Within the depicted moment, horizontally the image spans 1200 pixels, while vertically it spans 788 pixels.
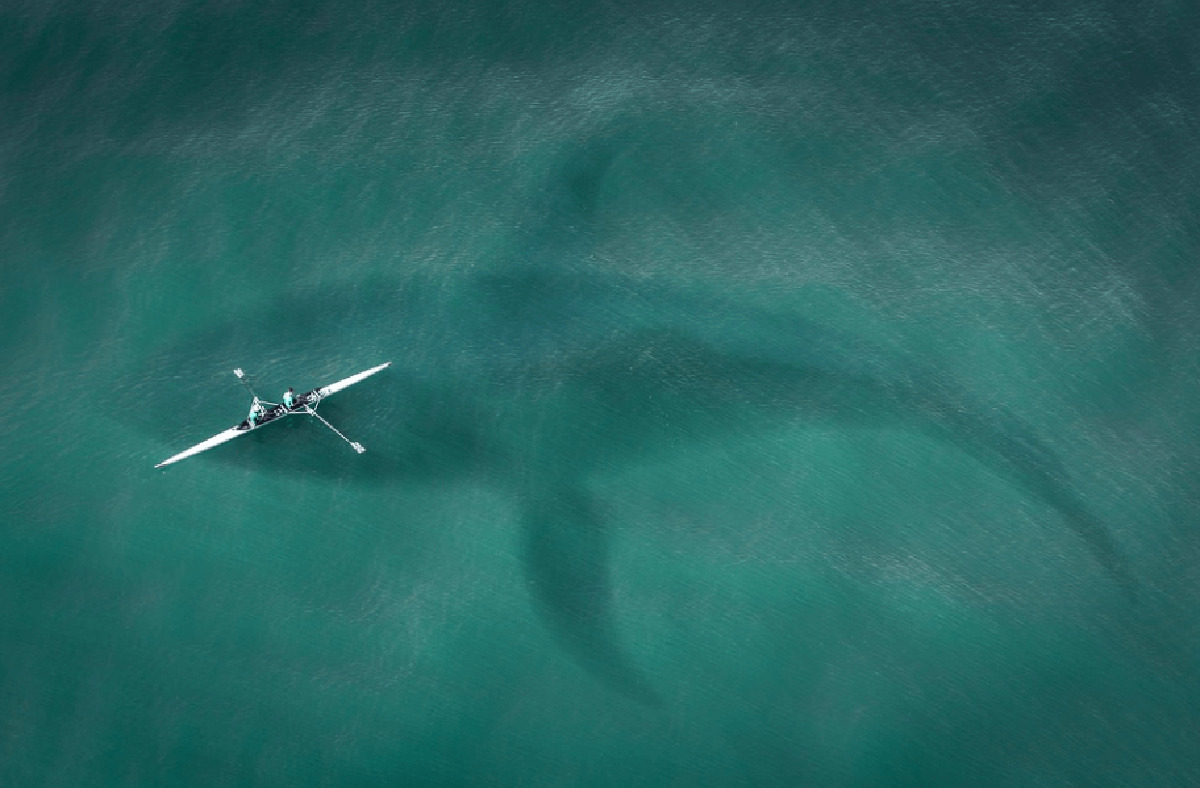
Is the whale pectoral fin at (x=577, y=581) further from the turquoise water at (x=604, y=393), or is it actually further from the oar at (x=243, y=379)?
the oar at (x=243, y=379)

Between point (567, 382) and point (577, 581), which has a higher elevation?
point (567, 382)

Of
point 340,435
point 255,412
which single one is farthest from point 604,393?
point 255,412

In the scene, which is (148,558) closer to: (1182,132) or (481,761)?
(481,761)

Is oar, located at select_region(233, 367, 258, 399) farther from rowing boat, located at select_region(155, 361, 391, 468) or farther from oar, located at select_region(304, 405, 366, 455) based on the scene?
oar, located at select_region(304, 405, 366, 455)

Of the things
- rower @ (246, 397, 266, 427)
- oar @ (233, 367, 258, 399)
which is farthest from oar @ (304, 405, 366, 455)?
oar @ (233, 367, 258, 399)

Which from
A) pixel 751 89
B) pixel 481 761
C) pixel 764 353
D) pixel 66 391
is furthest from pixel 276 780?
pixel 751 89

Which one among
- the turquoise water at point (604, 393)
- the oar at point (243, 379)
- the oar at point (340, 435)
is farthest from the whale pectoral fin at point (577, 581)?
Result: the oar at point (243, 379)

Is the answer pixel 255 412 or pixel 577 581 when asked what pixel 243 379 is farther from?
pixel 577 581
